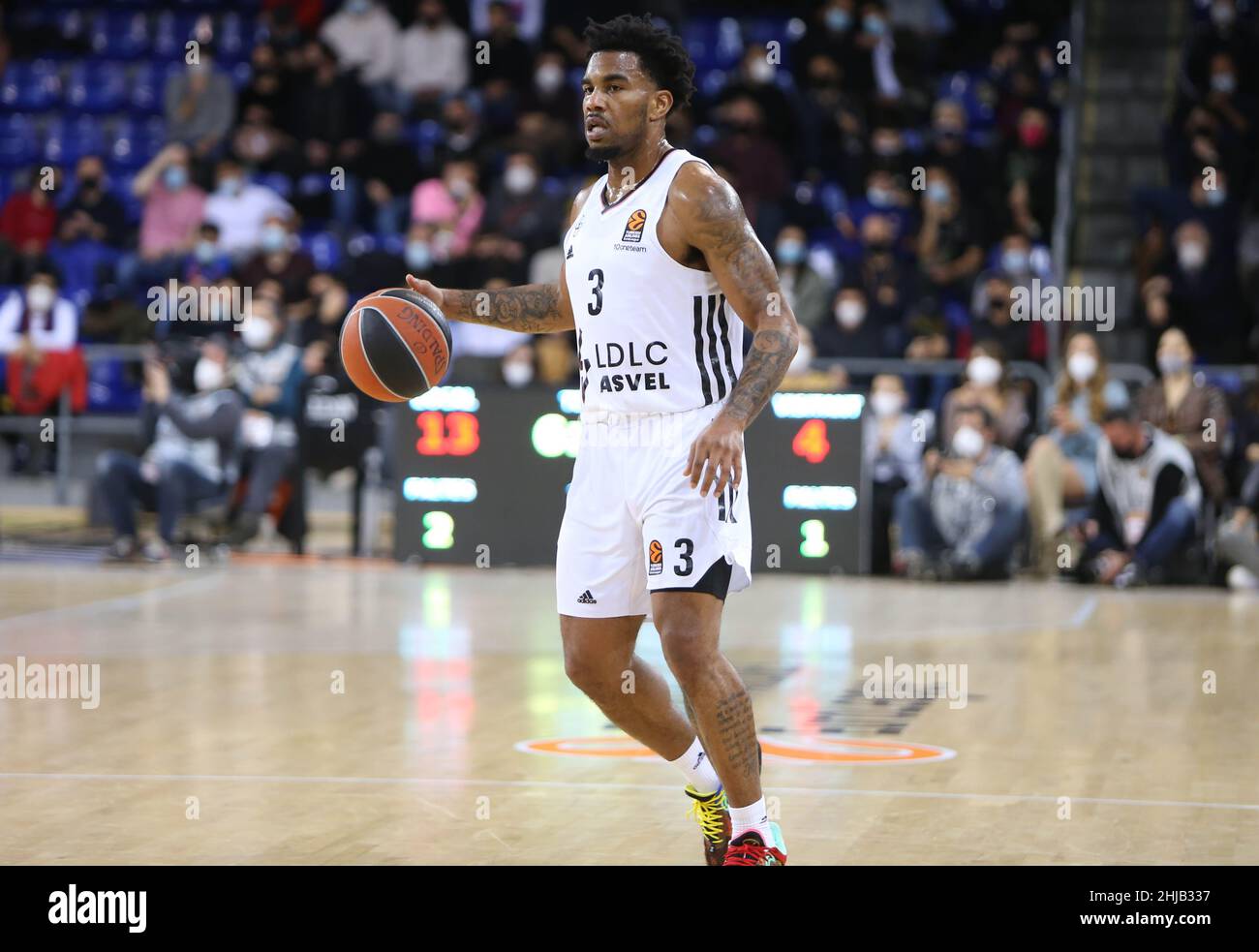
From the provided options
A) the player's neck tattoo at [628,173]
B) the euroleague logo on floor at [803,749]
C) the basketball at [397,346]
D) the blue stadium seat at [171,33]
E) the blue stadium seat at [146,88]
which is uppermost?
the blue stadium seat at [171,33]

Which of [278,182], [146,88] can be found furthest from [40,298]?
[146,88]

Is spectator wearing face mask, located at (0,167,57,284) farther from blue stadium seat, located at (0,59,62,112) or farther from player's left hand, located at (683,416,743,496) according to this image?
player's left hand, located at (683,416,743,496)

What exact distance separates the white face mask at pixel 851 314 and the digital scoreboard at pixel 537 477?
3394mm

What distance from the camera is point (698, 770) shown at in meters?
5.36

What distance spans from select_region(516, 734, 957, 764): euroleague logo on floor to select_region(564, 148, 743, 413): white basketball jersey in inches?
86.6

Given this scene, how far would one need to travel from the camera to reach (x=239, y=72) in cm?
2091

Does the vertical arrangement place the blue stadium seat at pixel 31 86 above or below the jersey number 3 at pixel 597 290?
above

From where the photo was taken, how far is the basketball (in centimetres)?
577

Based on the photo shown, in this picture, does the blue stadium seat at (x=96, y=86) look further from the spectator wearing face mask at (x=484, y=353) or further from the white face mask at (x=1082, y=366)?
the white face mask at (x=1082, y=366)

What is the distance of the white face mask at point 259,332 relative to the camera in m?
15.0

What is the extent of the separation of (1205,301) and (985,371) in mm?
2742

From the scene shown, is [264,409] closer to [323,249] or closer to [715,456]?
[323,249]

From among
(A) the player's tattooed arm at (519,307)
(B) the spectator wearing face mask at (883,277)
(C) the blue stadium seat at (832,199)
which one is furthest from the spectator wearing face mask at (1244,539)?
(A) the player's tattooed arm at (519,307)
